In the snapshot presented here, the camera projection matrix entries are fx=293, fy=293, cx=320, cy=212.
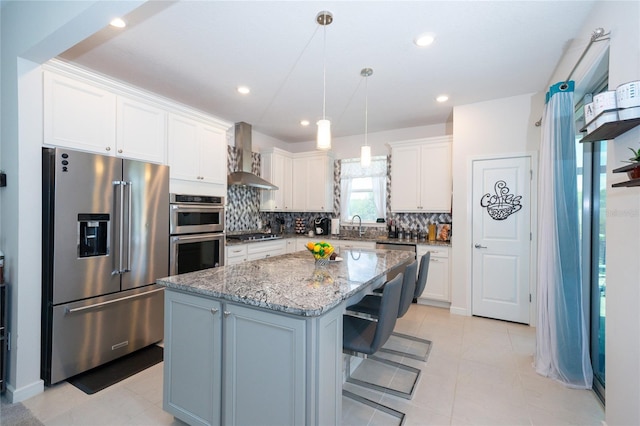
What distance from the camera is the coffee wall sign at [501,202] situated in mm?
3494

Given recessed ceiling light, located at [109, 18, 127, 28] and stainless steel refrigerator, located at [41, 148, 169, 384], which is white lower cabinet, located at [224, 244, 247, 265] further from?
recessed ceiling light, located at [109, 18, 127, 28]

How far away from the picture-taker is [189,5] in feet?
6.43

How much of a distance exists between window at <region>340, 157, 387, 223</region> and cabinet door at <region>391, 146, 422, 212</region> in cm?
44

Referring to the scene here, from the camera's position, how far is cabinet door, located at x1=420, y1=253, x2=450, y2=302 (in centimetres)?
394

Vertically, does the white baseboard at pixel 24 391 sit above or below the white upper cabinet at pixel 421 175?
below

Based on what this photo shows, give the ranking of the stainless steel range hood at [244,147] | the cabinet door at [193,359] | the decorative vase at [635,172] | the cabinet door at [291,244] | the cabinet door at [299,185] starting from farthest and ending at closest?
the cabinet door at [299,185]
the cabinet door at [291,244]
the stainless steel range hood at [244,147]
the cabinet door at [193,359]
the decorative vase at [635,172]

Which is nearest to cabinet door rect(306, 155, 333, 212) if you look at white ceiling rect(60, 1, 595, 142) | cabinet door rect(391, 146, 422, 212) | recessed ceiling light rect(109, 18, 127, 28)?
cabinet door rect(391, 146, 422, 212)

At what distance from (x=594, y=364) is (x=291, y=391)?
250 cm

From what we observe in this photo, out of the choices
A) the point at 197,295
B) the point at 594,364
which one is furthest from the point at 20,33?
the point at 594,364

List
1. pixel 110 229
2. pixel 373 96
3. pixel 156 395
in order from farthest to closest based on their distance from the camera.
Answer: pixel 373 96 → pixel 110 229 → pixel 156 395

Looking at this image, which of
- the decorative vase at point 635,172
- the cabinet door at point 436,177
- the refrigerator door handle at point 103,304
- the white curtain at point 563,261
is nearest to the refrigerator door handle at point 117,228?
the refrigerator door handle at point 103,304

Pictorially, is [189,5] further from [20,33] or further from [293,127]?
[293,127]

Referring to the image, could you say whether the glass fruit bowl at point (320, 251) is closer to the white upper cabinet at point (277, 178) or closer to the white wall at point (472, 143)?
the white wall at point (472, 143)

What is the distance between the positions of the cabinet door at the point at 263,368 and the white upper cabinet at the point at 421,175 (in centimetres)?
342
